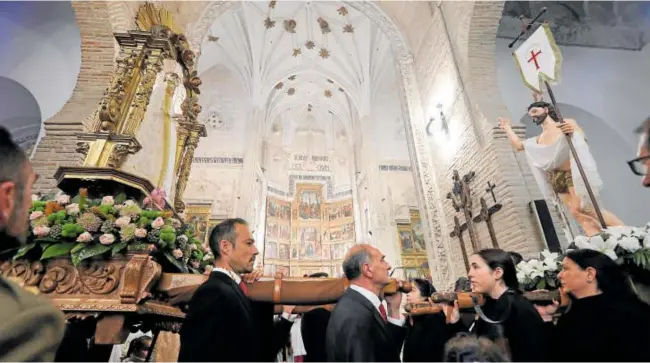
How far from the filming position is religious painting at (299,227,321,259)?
17406 mm

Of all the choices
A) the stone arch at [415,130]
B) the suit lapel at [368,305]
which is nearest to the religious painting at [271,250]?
the stone arch at [415,130]

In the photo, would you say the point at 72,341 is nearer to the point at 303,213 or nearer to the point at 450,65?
the point at 450,65

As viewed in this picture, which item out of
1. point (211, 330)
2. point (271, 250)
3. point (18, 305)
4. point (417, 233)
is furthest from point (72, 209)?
point (271, 250)

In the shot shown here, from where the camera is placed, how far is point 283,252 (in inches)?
670

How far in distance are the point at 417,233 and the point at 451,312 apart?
10.9 meters

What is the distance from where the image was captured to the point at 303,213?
60.6ft

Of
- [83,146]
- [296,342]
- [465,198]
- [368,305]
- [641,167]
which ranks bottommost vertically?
[296,342]

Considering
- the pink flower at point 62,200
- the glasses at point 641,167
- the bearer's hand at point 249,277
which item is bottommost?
the bearer's hand at point 249,277

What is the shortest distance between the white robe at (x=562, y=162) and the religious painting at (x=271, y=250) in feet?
46.7

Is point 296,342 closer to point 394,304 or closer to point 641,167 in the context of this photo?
point 394,304

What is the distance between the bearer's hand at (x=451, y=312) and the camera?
1883 mm

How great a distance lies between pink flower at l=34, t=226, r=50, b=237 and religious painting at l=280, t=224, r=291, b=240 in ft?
52.0

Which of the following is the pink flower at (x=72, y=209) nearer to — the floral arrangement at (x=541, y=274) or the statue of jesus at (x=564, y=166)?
the floral arrangement at (x=541, y=274)

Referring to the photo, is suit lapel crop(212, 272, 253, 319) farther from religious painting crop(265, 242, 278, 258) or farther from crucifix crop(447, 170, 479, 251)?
religious painting crop(265, 242, 278, 258)
